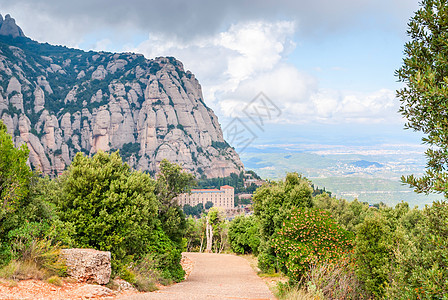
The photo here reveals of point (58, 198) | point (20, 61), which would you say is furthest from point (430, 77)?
point (20, 61)

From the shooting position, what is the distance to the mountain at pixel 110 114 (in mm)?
135000

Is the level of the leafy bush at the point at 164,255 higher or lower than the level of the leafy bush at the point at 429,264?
lower

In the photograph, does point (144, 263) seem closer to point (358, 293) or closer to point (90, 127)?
point (358, 293)

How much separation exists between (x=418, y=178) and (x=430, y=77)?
4.09 feet

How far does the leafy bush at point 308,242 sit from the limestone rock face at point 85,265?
5423 mm

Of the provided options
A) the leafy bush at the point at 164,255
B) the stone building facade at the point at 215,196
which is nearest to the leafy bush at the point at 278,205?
the leafy bush at the point at 164,255

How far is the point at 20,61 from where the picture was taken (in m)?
158

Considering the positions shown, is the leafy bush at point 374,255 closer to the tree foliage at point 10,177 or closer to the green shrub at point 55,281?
the green shrub at point 55,281

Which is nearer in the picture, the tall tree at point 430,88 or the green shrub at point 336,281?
the tall tree at point 430,88

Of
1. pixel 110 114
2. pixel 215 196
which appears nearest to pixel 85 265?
pixel 215 196

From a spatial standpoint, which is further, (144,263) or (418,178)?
(144,263)

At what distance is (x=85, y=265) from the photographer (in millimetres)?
8484

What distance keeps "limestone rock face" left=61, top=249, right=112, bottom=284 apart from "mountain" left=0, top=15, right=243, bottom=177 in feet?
432

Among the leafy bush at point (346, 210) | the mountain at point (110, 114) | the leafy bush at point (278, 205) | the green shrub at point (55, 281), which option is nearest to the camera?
the green shrub at point (55, 281)
